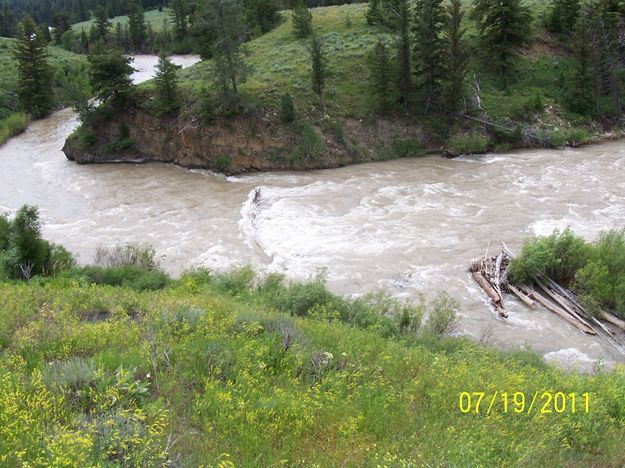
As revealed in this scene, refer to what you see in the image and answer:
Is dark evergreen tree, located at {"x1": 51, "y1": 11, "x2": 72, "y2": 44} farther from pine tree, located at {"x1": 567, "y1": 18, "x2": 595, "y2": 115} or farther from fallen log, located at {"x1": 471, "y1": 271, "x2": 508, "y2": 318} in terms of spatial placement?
fallen log, located at {"x1": 471, "y1": 271, "x2": 508, "y2": 318}

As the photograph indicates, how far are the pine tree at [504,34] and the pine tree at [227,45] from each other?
62.9 ft

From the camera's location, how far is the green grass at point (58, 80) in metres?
40.3

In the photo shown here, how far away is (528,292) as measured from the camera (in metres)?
15.8

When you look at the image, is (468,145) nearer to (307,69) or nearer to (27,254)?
(307,69)

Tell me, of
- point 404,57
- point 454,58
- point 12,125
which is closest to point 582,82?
point 454,58

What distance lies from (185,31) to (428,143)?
5573cm

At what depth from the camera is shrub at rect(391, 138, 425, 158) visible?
3241cm

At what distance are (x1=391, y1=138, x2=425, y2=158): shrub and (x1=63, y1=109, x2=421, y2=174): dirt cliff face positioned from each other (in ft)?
1.16

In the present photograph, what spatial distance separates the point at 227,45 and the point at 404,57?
38.3 feet

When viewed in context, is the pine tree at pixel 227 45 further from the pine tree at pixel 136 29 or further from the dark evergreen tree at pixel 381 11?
the pine tree at pixel 136 29

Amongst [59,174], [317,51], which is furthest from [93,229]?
[317,51]

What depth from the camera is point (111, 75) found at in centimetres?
3294

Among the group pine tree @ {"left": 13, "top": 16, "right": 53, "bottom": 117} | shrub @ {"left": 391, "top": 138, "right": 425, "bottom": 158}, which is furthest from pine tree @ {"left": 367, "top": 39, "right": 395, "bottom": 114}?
pine tree @ {"left": 13, "top": 16, "right": 53, "bottom": 117}

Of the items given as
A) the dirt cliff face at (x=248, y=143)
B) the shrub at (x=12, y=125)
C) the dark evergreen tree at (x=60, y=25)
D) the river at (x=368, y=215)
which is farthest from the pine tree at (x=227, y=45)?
the dark evergreen tree at (x=60, y=25)
